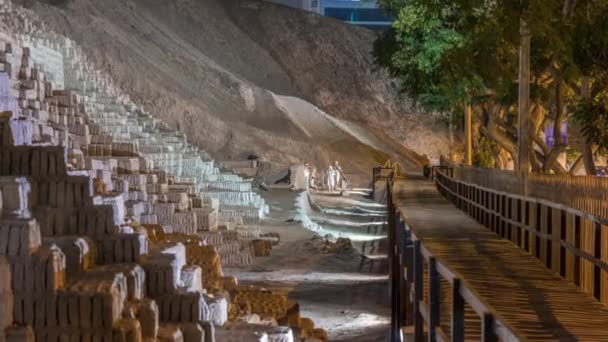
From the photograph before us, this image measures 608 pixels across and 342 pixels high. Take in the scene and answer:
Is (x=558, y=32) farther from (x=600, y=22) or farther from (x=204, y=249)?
(x=204, y=249)

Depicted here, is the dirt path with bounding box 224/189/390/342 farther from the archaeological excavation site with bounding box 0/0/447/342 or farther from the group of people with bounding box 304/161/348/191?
the group of people with bounding box 304/161/348/191

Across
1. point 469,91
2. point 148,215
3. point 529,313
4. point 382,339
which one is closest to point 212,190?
point 469,91

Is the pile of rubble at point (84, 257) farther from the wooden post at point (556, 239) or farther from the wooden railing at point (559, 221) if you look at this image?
the wooden railing at point (559, 221)

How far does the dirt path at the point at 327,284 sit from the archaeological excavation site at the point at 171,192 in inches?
2.9

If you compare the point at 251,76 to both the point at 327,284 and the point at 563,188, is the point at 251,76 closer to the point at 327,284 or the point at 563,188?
the point at 327,284

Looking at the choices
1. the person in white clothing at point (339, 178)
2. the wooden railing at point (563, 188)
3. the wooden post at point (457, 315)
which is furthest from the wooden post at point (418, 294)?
the person in white clothing at point (339, 178)

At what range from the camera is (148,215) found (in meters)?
18.0

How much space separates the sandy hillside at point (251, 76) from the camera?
50.5 meters

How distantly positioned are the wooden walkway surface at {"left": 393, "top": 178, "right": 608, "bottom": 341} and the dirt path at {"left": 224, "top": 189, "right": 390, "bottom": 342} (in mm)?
2523

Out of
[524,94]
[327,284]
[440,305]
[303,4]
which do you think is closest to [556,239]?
[440,305]

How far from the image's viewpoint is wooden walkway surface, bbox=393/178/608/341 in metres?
7.70

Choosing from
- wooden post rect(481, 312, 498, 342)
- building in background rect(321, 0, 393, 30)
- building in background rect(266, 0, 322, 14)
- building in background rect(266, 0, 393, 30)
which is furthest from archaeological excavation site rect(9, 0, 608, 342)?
building in background rect(321, 0, 393, 30)

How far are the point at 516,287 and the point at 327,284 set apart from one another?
13.8 meters

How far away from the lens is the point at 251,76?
7319cm
